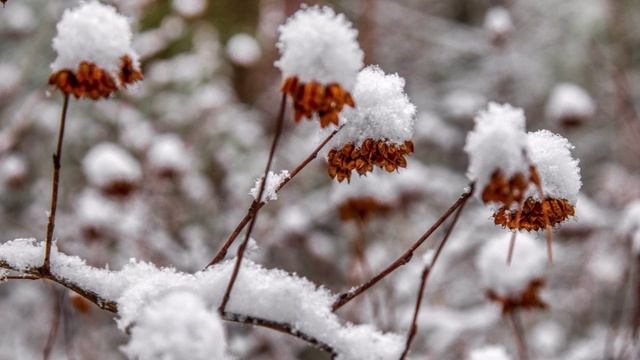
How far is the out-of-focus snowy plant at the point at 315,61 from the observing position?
1099 millimetres

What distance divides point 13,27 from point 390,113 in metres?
5.72

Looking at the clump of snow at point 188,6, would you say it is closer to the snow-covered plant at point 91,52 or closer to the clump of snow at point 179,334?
the snow-covered plant at point 91,52

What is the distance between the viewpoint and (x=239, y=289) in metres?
1.23

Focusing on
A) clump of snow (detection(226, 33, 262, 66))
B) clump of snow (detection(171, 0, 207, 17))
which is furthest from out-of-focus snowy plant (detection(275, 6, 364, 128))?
clump of snow (detection(171, 0, 207, 17))

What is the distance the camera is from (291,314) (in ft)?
4.07

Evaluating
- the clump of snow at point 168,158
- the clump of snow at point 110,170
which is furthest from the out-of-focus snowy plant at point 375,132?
the clump of snow at point 168,158

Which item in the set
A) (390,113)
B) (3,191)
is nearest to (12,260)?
(390,113)

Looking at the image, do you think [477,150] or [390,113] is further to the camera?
[390,113]

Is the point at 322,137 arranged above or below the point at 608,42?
below

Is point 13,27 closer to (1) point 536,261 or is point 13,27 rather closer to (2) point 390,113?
(1) point 536,261

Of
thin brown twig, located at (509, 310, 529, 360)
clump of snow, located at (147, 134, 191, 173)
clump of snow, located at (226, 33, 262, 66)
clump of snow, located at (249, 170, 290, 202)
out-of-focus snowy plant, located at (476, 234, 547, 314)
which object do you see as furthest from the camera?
clump of snow, located at (226, 33, 262, 66)

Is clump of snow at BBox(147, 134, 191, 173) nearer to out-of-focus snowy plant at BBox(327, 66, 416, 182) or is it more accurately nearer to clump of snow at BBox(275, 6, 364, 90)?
out-of-focus snowy plant at BBox(327, 66, 416, 182)

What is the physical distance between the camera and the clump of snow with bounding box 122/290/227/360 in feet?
3.05

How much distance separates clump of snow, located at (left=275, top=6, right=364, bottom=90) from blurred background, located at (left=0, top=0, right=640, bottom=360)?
1774mm
